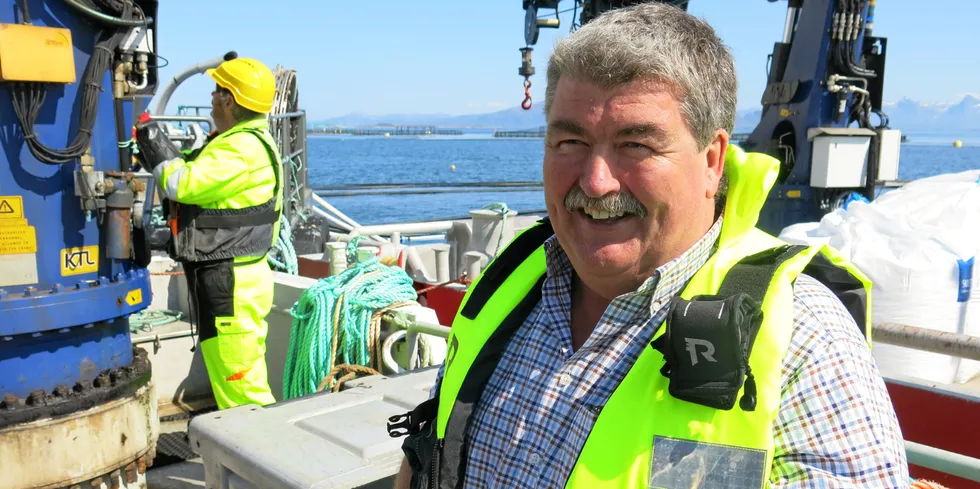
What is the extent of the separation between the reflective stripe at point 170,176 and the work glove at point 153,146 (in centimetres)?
11

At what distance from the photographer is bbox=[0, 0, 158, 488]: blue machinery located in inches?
109

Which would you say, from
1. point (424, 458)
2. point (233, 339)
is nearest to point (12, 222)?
point (233, 339)

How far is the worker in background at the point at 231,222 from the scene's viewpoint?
3869mm

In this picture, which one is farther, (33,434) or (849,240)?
(849,240)

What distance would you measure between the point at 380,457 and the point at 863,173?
763 centimetres

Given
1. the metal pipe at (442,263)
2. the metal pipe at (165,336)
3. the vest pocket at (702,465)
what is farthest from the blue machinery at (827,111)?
the vest pocket at (702,465)

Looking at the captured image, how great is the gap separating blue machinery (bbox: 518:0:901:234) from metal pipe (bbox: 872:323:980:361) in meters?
6.26

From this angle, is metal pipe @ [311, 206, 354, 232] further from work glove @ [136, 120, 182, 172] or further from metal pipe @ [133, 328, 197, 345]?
work glove @ [136, 120, 182, 172]

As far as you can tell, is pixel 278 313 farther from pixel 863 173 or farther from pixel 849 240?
pixel 863 173

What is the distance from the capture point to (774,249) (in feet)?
4.40

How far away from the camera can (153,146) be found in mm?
3918

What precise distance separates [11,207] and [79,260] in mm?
302

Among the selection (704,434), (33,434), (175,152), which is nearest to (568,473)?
(704,434)

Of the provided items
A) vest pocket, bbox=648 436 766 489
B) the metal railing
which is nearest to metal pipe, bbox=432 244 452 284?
the metal railing
